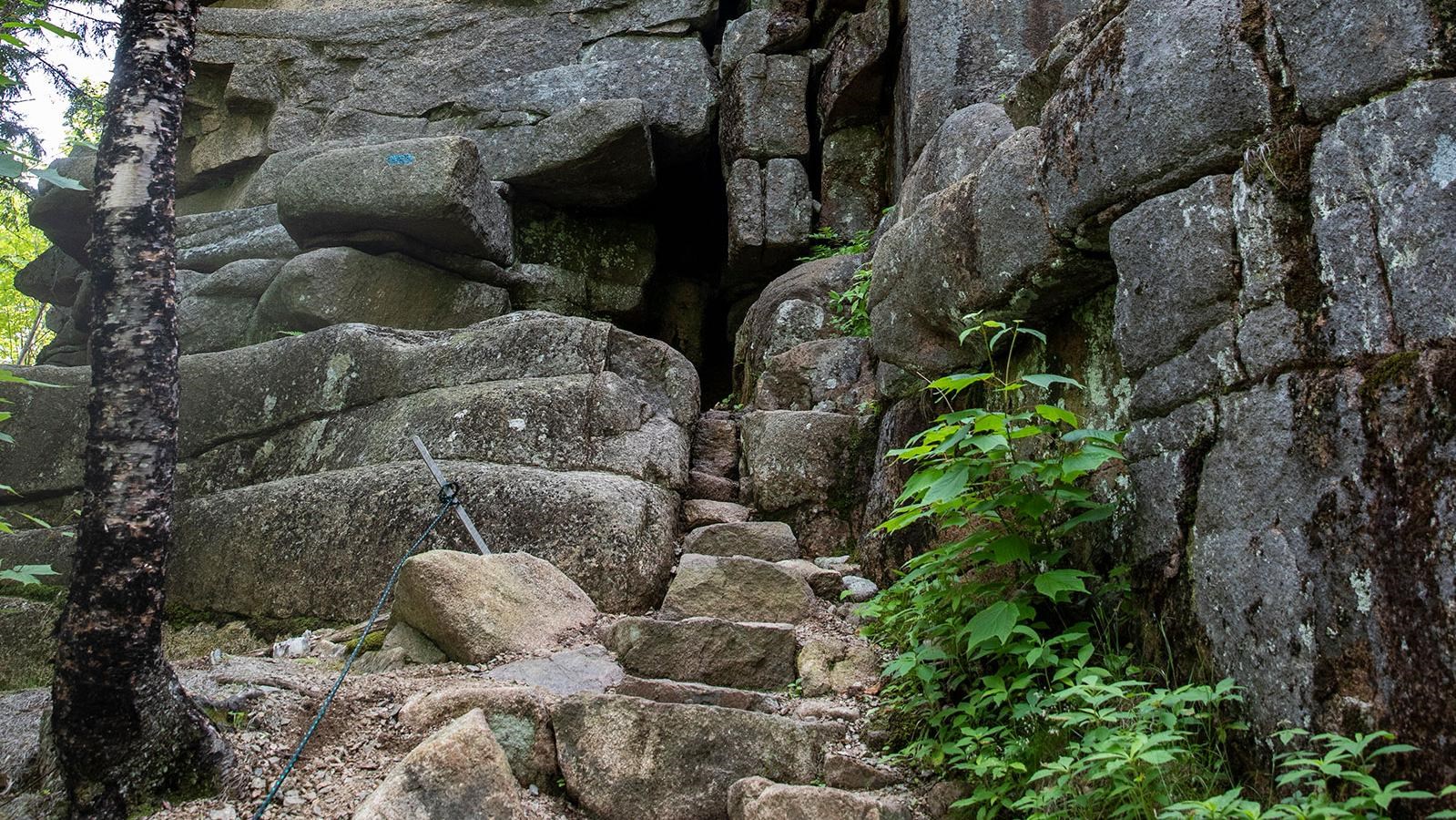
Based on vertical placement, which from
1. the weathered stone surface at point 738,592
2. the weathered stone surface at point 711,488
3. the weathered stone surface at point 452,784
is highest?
the weathered stone surface at point 711,488

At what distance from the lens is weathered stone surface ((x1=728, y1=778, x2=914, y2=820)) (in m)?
3.07

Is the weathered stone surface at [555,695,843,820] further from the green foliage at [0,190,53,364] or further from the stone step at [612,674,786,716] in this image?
the green foliage at [0,190,53,364]

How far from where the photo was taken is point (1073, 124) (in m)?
3.87

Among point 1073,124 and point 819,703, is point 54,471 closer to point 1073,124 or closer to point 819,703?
point 819,703

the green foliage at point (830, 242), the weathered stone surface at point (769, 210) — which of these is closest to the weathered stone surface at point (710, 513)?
the green foliage at point (830, 242)

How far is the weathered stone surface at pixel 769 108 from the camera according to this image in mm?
12375

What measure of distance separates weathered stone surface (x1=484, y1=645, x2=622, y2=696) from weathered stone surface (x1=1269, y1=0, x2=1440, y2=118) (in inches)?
140

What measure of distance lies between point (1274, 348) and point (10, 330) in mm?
24108

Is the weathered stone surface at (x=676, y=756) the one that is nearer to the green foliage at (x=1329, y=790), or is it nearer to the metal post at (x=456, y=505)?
the green foliage at (x=1329, y=790)

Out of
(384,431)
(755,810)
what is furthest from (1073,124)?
(384,431)

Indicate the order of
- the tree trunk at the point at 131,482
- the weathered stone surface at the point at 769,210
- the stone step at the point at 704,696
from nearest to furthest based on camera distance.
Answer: the tree trunk at the point at 131,482, the stone step at the point at 704,696, the weathered stone surface at the point at 769,210

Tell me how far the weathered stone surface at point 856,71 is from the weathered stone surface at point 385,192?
4.45 metres

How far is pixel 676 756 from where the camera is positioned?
3678 mm

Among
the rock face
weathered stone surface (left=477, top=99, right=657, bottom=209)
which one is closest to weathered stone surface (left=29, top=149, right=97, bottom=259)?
the rock face
